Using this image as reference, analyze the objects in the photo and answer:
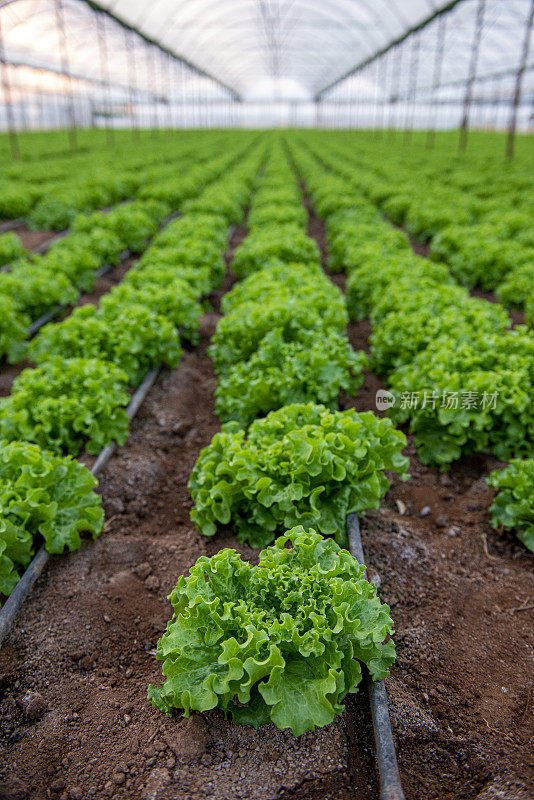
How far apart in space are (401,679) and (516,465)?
2297 millimetres

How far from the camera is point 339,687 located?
129 inches

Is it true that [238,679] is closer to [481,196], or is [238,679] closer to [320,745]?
[320,745]

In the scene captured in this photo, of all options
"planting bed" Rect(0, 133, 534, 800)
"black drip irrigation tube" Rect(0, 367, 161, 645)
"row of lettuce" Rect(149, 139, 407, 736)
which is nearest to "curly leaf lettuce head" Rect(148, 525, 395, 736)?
"row of lettuce" Rect(149, 139, 407, 736)

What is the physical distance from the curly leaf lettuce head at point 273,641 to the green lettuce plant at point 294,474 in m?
0.84

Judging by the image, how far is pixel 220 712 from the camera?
3543mm

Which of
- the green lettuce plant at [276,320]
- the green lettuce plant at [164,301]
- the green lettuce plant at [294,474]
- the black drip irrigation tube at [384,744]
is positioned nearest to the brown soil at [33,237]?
the green lettuce plant at [164,301]

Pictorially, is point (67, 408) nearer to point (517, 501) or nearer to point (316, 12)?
point (517, 501)

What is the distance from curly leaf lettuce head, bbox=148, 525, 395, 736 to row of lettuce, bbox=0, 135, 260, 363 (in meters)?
5.85

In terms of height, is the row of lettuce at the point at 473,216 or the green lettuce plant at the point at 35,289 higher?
the row of lettuce at the point at 473,216

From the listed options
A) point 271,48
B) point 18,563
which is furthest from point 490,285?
point 271,48

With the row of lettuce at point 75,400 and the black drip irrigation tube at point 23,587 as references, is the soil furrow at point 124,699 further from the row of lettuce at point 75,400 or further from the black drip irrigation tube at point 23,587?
the row of lettuce at point 75,400

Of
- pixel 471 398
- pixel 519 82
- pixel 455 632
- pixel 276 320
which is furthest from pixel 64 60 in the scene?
pixel 455 632

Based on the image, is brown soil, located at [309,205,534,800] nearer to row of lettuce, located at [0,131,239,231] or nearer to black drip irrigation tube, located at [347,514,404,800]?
black drip irrigation tube, located at [347,514,404,800]

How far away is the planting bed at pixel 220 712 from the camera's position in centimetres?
330
